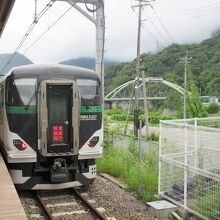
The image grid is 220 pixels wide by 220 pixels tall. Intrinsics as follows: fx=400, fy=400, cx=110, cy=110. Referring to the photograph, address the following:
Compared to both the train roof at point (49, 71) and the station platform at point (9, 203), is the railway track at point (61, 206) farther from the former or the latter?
the train roof at point (49, 71)

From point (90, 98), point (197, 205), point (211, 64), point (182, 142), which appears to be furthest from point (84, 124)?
point (211, 64)

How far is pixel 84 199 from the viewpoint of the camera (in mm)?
8562

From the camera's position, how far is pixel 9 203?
Answer: 20.6 ft

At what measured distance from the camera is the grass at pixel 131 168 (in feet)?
29.8

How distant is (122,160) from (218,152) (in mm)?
4895

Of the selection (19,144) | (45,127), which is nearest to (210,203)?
(45,127)

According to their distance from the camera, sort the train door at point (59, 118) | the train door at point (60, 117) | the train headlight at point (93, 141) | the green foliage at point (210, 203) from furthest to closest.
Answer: the train headlight at point (93, 141), the train door at point (59, 118), the train door at point (60, 117), the green foliage at point (210, 203)

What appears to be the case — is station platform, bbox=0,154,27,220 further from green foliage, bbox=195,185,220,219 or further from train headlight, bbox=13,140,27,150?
green foliage, bbox=195,185,220,219

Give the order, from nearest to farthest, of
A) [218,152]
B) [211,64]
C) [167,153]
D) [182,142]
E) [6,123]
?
1. [218,152]
2. [182,142]
3. [167,153]
4. [6,123]
5. [211,64]

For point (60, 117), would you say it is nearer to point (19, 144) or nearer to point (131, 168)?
point (19, 144)

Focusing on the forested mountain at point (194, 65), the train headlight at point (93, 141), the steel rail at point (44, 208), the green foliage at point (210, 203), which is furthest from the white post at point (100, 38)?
the forested mountain at point (194, 65)

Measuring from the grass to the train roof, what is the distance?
262cm

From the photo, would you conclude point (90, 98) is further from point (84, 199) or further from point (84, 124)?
point (84, 199)

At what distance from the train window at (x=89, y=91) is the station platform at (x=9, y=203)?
2588 mm
